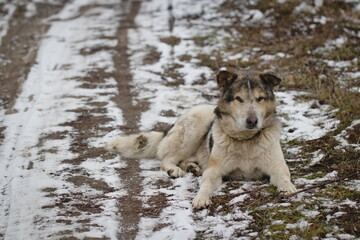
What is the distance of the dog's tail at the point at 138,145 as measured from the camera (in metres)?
6.80

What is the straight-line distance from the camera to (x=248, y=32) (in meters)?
13.5

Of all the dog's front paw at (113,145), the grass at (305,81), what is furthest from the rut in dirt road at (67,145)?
the grass at (305,81)

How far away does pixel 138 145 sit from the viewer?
268 inches

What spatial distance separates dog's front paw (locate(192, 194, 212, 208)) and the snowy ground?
9 cm

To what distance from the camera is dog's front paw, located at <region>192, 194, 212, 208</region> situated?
5086 mm

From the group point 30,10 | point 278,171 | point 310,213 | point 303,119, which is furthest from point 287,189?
point 30,10

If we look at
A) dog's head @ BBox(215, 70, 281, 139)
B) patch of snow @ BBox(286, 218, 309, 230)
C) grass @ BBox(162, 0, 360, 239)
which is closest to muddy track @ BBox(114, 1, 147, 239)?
grass @ BBox(162, 0, 360, 239)

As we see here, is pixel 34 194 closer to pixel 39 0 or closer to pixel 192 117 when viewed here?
pixel 192 117

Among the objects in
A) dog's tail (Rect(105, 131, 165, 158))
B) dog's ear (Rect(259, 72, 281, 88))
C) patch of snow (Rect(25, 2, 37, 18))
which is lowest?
dog's tail (Rect(105, 131, 165, 158))

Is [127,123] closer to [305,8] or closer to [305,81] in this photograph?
[305,81]

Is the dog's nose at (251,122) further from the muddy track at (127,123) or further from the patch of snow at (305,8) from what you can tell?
the patch of snow at (305,8)

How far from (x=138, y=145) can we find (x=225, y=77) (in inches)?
72.6

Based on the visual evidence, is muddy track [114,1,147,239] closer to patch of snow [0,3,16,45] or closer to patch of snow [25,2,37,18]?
patch of snow [25,2,37,18]

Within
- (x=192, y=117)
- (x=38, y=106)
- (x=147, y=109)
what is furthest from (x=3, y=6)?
(x=192, y=117)
